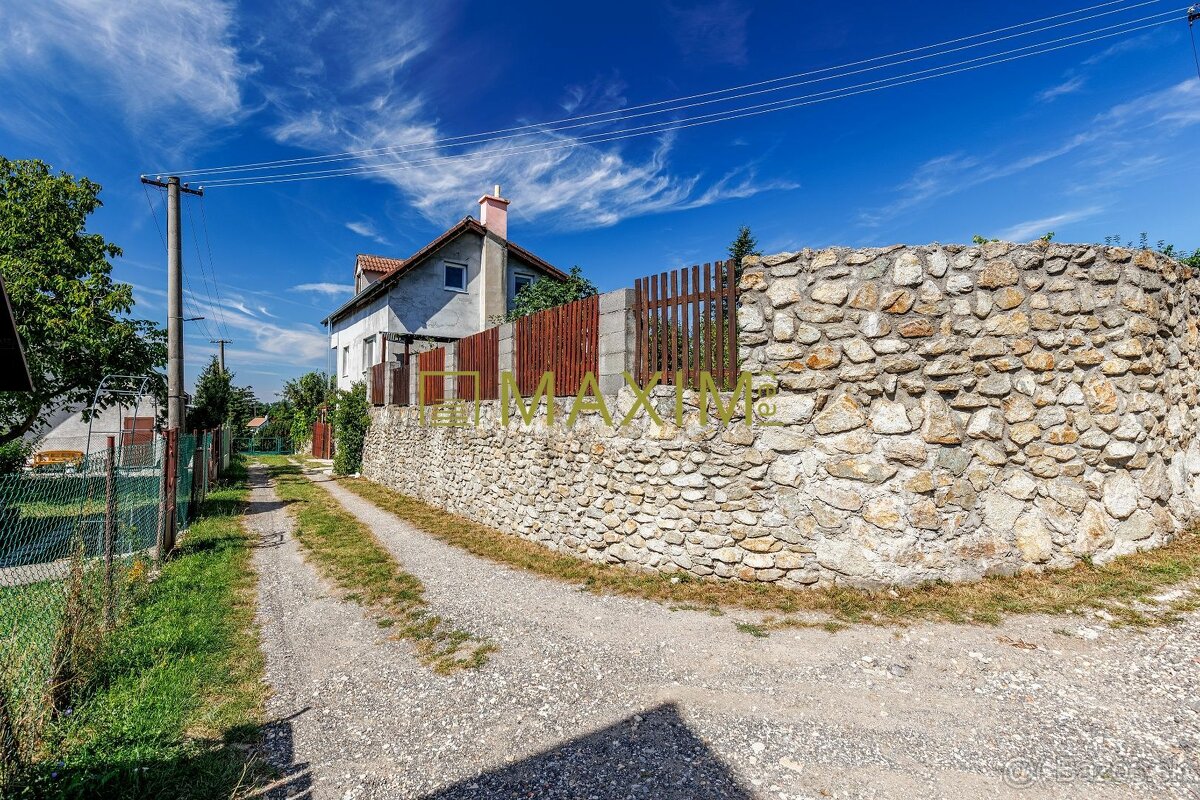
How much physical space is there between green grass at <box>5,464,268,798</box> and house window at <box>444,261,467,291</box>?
15490mm

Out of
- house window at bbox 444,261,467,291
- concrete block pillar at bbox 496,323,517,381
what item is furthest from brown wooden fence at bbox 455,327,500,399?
house window at bbox 444,261,467,291

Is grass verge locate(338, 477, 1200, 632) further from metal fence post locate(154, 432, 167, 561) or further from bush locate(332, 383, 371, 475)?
bush locate(332, 383, 371, 475)

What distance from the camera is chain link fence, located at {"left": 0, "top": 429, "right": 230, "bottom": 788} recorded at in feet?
9.52

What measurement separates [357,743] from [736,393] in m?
4.39

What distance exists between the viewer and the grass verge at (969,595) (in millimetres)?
4277

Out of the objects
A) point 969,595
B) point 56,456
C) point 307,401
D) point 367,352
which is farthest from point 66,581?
point 307,401

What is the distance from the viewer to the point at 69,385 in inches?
411

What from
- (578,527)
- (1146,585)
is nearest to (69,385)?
(578,527)

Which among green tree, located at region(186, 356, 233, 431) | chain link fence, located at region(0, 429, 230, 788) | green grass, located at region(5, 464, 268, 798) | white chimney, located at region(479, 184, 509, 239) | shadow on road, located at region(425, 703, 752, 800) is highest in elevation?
white chimney, located at region(479, 184, 509, 239)

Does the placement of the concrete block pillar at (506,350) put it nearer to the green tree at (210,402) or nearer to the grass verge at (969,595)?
the grass verge at (969,595)

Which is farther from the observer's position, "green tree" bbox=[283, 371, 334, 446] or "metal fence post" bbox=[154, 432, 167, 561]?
"green tree" bbox=[283, 371, 334, 446]

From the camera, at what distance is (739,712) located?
311cm

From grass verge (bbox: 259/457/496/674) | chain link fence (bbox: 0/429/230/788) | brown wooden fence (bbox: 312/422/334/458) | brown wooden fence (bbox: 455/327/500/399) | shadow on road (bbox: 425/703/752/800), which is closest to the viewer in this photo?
shadow on road (bbox: 425/703/752/800)

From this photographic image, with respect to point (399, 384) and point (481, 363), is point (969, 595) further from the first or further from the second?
point (399, 384)
